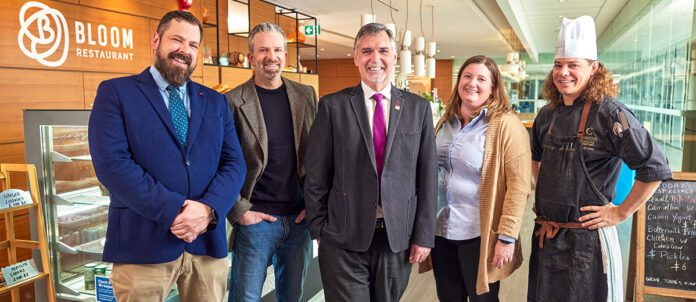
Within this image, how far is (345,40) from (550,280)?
11.9 metres

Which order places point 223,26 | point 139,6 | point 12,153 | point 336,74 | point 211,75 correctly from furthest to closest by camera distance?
point 336,74 < point 223,26 < point 211,75 < point 139,6 < point 12,153

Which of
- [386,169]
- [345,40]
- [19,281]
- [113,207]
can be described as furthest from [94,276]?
[345,40]

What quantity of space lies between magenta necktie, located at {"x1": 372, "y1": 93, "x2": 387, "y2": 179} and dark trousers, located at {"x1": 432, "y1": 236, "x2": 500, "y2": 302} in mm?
537

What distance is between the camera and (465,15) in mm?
9430

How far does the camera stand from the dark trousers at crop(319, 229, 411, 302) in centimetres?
184

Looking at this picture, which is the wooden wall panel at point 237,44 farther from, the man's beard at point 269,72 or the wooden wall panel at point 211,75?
the man's beard at point 269,72

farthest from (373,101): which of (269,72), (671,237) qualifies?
(671,237)

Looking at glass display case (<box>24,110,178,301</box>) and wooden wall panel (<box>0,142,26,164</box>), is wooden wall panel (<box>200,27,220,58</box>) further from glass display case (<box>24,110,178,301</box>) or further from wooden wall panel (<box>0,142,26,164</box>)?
glass display case (<box>24,110,178,301</box>)

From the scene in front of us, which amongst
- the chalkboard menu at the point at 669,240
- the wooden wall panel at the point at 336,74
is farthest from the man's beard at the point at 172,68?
the wooden wall panel at the point at 336,74

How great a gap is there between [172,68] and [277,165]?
59cm

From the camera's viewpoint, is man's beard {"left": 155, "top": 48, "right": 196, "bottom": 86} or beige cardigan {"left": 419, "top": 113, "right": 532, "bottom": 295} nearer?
man's beard {"left": 155, "top": 48, "right": 196, "bottom": 86}

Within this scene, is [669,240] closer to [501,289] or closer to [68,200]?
[501,289]

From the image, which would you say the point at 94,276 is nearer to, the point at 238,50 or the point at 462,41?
the point at 238,50

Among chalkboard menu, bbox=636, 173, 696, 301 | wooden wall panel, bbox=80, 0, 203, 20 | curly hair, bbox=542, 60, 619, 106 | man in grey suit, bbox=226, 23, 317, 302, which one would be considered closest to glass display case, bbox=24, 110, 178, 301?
man in grey suit, bbox=226, 23, 317, 302
